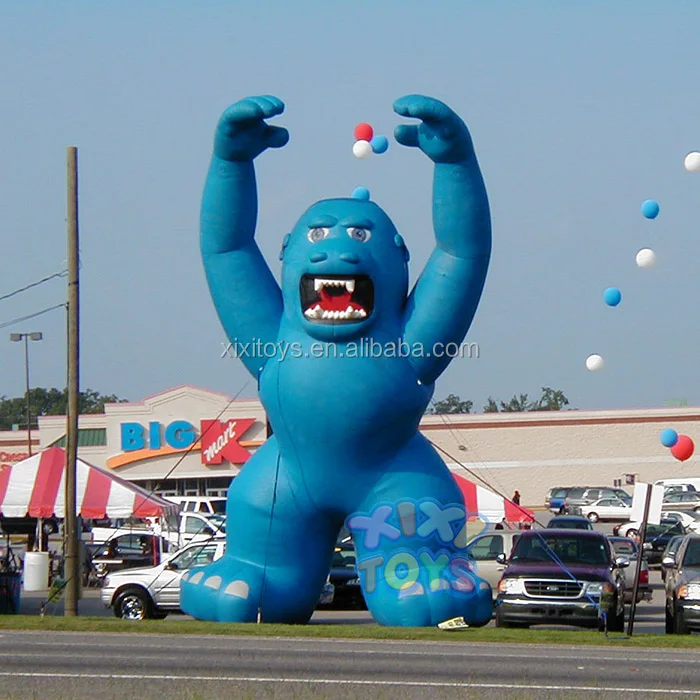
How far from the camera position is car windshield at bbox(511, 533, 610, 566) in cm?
1689

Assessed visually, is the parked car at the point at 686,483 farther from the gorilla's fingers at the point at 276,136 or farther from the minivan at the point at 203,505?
the gorilla's fingers at the point at 276,136

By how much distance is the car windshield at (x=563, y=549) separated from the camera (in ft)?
55.4

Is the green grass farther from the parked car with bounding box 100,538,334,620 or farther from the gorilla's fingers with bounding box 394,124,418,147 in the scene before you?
the gorilla's fingers with bounding box 394,124,418,147

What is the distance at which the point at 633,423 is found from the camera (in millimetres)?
49219

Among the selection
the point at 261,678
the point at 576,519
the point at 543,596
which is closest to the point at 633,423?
the point at 576,519

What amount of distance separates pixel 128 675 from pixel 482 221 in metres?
5.74

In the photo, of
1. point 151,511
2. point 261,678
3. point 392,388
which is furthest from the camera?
point 151,511

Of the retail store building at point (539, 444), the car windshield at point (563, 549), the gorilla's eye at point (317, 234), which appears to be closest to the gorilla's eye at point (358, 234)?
the gorilla's eye at point (317, 234)

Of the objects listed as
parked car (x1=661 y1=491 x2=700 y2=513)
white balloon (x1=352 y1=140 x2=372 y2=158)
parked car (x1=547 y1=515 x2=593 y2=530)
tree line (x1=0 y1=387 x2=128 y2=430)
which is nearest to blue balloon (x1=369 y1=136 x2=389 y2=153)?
white balloon (x1=352 y1=140 x2=372 y2=158)

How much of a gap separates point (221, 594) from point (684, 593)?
532 centimetres

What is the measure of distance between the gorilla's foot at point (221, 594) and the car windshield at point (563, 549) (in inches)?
170

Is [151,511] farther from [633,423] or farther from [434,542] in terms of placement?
[633,423]

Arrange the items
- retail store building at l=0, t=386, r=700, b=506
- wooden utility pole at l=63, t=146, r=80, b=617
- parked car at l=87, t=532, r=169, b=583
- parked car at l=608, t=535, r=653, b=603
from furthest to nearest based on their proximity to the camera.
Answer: retail store building at l=0, t=386, r=700, b=506 < parked car at l=87, t=532, r=169, b=583 < parked car at l=608, t=535, r=653, b=603 < wooden utility pole at l=63, t=146, r=80, b=617

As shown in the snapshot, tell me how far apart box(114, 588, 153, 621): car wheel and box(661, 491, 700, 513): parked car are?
90.1ft
